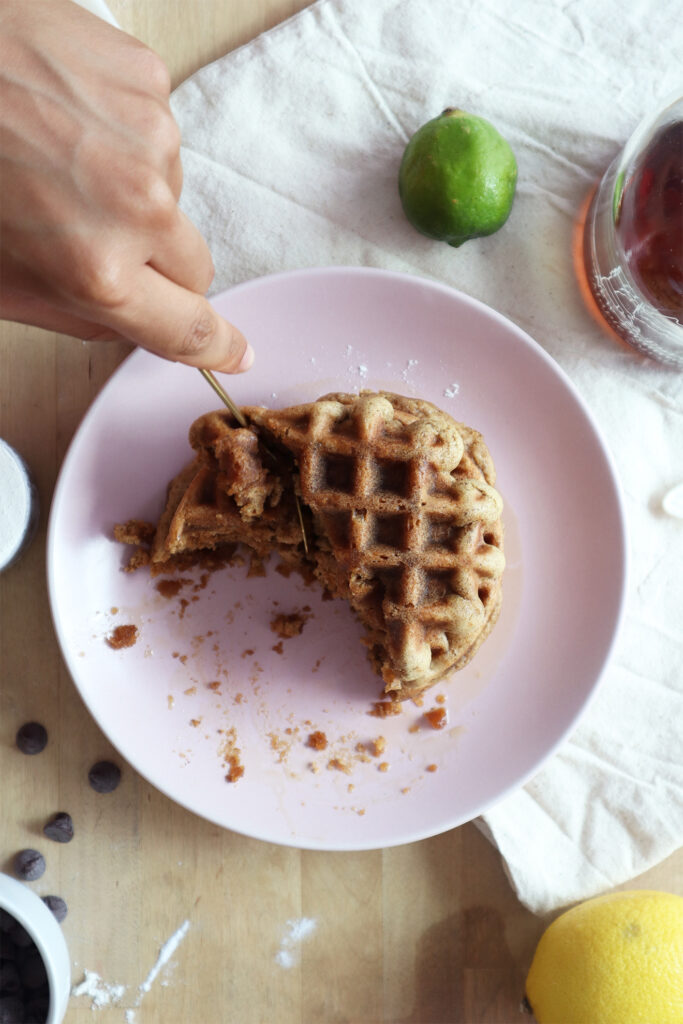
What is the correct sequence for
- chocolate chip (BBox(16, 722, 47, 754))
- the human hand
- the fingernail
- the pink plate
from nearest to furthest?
the human hand → the fingernail → the pink plate → chocolate chip (BBox(16, 722, 47, 754))

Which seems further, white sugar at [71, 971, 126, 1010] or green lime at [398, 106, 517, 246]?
white sugar at [71, 971, 126, 1010]

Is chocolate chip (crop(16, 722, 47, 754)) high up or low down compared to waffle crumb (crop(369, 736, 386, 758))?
down

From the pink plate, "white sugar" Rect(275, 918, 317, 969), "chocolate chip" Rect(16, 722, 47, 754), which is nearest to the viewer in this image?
the pink plate

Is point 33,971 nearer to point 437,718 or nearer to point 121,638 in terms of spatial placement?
point 121,638

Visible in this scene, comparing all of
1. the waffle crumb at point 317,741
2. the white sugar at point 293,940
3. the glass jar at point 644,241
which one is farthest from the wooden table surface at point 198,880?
the glass jar at point 644,241

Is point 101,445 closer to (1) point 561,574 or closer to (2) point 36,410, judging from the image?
(2) point 36,410

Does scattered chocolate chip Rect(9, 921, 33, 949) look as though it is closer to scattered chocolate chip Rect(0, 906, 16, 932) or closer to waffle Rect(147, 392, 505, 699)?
scattered chocolate chip Rect(0, 906, 16, 932)

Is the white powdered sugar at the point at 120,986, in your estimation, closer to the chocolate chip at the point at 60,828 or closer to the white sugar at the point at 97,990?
the white sugar at the point at 97,990

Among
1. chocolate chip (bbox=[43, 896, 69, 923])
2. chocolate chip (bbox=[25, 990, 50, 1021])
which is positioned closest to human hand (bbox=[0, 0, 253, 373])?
chocolate chip (bbox=[43, 896, 69, 923])

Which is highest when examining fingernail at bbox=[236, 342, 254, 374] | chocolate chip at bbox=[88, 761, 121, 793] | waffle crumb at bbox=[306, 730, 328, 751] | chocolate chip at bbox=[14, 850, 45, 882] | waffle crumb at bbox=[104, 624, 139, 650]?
fingernail at bbox=[236, 342, 254, 374]
